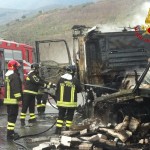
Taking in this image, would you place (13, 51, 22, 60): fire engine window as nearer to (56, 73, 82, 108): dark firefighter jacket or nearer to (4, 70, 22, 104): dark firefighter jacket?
(4, 70, 22, 104): dark firefighter jacket

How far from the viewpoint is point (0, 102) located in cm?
1800

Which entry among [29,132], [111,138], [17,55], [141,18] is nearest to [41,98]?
[29,132]

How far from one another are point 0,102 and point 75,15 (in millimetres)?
62428

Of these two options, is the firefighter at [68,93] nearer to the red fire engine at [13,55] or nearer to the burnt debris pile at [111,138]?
the burnt debris pile at [111,138]

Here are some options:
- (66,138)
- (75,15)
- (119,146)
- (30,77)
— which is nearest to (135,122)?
Answer: (119,146)

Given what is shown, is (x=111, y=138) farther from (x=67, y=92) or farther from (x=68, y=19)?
(x=68, y=19)

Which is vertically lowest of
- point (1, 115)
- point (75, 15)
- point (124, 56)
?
point (1, 115)

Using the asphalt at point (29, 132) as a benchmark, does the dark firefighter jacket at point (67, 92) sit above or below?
above

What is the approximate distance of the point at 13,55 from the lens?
65.0 feet

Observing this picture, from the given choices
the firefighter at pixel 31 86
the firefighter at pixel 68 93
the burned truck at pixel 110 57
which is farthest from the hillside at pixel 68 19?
the firefighter at pixel 68 93

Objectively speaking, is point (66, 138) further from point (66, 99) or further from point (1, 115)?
point (1, 115)

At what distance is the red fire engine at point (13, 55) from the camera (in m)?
18.0

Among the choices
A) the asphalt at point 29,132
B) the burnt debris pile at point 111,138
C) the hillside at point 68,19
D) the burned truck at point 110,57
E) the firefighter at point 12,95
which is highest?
the hillside at point 68,19

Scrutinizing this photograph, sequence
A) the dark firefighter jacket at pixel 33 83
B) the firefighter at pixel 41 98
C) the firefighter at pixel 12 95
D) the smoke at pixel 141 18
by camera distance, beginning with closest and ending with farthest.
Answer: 1. the firefighter at pixel 12 95
2. the dark firefighter jacket at pixel 33 83
3. the firefighter at pixel 41 98
4. the smoke at pixel 141 18
